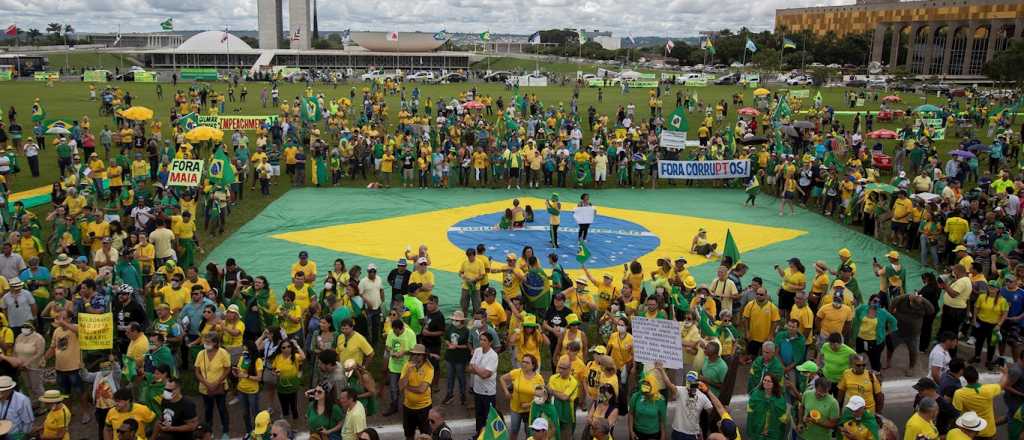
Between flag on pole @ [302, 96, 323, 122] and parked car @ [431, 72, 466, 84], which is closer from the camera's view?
flag on pole @ [302, 96, 323, 122]

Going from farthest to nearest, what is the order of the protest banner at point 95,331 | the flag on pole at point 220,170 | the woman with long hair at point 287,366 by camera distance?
1. the flag on pole at point 220,170
2. the protest banner at point 95,331
3. the woman with long hair at point 287,366

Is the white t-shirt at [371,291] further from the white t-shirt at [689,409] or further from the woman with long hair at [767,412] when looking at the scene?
the woman with long hair at [767,412]

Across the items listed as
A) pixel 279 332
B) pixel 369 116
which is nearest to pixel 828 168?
pixel 279 332

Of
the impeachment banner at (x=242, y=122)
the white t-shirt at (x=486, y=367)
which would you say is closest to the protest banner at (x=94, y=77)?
the impeachment banner at (x=242, y=122)

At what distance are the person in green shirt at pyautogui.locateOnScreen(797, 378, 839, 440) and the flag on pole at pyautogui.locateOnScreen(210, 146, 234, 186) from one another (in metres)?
16.6

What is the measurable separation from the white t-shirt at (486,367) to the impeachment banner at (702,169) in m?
17.8

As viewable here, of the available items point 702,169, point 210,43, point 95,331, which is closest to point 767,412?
point 95,331

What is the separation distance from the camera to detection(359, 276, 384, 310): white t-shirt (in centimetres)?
1244

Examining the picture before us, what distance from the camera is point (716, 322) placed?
11.0 meters

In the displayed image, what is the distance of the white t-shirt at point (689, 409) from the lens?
8.40 m

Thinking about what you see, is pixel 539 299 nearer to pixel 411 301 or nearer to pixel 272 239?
pixel 411 301

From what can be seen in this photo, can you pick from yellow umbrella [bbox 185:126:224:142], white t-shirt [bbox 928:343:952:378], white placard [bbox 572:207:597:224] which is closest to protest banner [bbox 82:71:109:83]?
yellow umbrella [bbox 185:126:224:142]

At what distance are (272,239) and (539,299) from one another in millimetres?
9504

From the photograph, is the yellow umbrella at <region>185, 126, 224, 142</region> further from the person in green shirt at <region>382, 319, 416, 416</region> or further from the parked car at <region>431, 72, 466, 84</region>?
the parked car at <region>431, 72, 466, 84</region>
